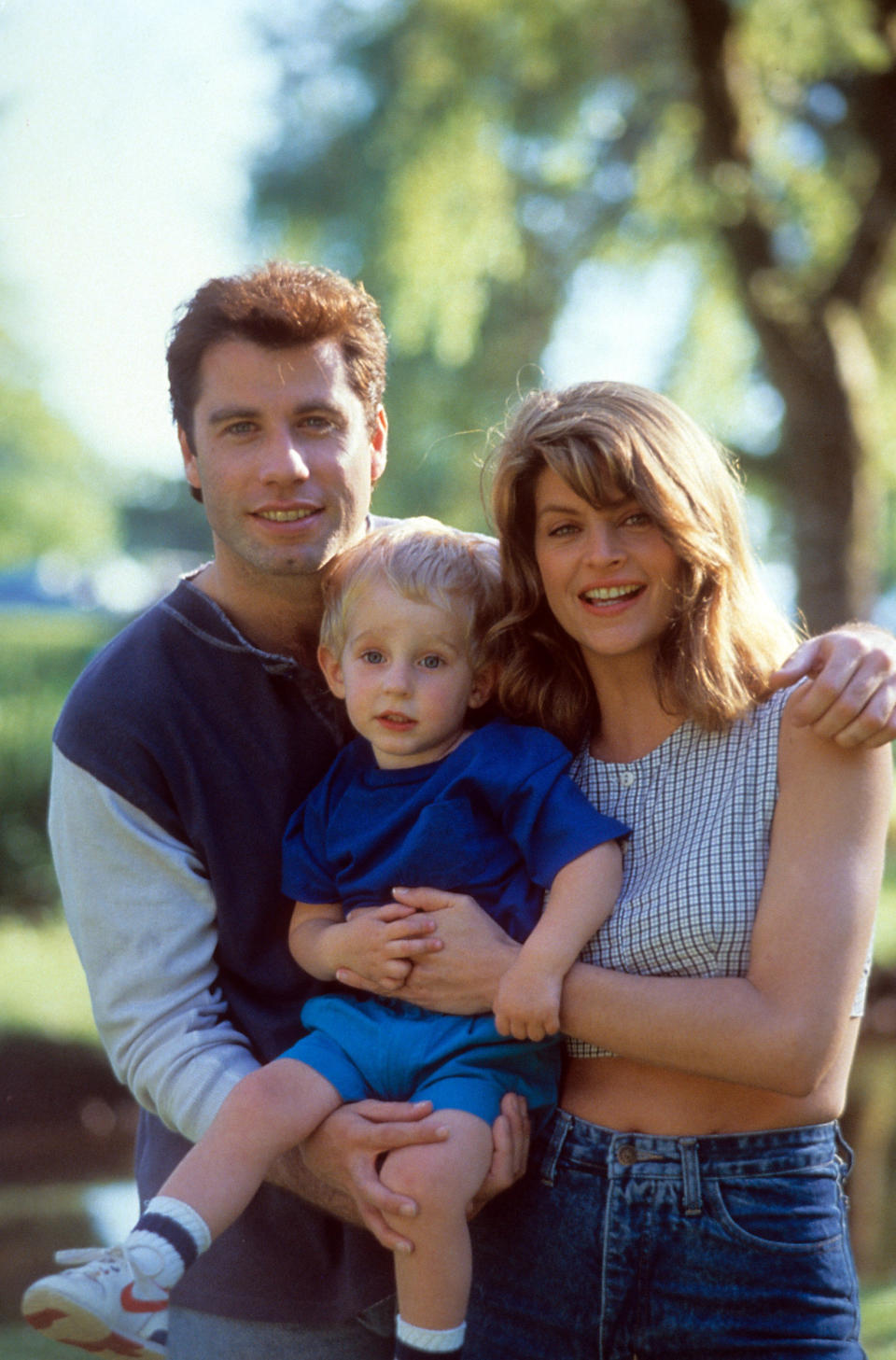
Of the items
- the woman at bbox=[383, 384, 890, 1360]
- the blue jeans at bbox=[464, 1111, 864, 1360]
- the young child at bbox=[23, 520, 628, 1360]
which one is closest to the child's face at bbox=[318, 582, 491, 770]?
the young child at bbox=[23, 520, 628, 1360]

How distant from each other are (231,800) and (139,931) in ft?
0.94

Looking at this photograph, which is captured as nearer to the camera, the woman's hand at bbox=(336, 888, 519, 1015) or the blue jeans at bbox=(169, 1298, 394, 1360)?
the woman's hand at bbox=(336, 888, 519, 1015)

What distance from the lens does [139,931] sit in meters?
2.51

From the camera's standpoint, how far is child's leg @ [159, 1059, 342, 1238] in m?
2.18

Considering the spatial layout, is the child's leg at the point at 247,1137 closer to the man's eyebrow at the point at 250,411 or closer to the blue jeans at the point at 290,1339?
the blue jeans at the point at 290,1339

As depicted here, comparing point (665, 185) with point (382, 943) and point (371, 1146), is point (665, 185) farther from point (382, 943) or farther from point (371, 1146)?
point (371, 1146)

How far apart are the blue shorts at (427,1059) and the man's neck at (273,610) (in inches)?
28.5

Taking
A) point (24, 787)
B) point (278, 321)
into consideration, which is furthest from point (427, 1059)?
point (24, 787)

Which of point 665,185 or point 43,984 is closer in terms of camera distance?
point 43,984

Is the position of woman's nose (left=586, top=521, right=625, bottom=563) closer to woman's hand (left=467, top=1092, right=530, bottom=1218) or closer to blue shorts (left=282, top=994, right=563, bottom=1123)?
blue shorts (left=282, top=994, right=563, bottom=1123)

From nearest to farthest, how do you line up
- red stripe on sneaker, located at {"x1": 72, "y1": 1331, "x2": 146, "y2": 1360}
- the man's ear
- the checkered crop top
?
the checkered crop top < red stripe on sneaker, located at {"x1": 72, "y1": 1331, "x2": 146, "y2": 1360} < the man's ear

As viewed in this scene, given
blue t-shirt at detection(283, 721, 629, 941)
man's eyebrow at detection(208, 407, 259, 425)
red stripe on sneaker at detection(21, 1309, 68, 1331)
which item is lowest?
red stripe on sneaker at detection(21, 1309, 68, 1331)

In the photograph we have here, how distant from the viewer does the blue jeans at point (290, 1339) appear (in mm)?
2547

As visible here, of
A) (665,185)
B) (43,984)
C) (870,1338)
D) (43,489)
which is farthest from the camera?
(43,489)
